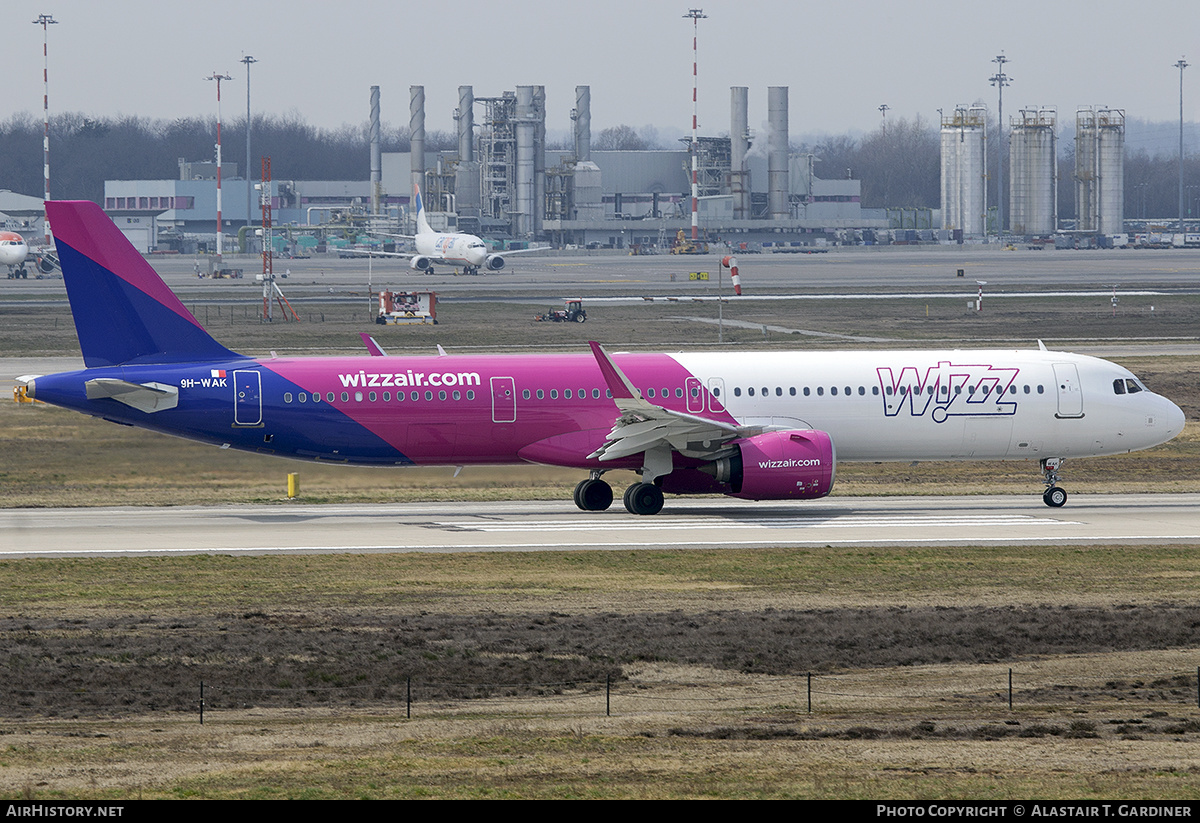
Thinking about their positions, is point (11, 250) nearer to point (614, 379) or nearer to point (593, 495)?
point (593, 495)

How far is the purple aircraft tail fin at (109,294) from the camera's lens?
38938mm

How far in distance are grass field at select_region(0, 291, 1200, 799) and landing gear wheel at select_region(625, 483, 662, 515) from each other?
379 cm

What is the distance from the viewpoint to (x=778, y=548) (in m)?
34.8

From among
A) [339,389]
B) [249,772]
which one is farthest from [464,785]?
[339,389]

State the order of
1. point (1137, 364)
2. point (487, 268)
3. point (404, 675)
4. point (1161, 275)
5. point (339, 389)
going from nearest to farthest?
point (404, 675), point (339, 389), point (1137, 364), point (1161, 275), point (487, 268)

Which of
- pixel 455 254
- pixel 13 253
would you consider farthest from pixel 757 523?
pixel 13 253

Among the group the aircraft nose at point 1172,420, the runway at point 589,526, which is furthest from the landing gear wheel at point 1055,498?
the aircraft nose at point 1172,420

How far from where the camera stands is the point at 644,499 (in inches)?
1586

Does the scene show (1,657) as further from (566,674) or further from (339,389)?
(339,389)

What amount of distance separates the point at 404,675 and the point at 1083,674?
33.7 ft

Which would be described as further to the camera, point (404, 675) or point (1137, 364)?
point (1137, 364)

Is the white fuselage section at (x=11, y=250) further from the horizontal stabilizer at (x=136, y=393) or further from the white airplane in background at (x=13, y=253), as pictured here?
the horizontal stabilizer at (x=136, y=393)

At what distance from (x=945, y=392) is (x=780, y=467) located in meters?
5.63

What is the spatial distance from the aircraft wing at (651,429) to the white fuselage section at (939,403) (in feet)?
3.62
